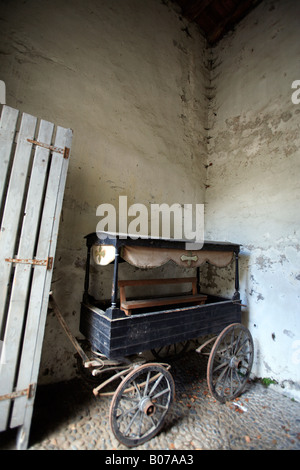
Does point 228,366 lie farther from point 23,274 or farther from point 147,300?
point 23,274

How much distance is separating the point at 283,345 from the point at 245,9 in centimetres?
617

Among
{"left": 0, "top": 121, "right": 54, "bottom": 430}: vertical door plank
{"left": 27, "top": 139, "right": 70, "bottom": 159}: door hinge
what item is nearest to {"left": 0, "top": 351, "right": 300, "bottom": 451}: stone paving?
{"left": 0, "top": 121, "right": 54, "bottom": 430}: vertical door plank

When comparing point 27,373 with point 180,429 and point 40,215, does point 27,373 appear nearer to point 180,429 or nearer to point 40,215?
point 40,215

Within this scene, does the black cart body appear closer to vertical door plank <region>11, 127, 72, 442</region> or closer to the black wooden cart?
the black wooden cart

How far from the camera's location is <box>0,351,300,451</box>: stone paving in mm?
1861

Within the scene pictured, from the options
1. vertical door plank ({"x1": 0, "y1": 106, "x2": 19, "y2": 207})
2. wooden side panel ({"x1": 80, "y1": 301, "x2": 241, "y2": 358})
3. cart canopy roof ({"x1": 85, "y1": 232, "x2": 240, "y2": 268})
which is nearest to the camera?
vertical door plank ({"x1": 0, "y1": 106, "x2": 19, "y2": 207})

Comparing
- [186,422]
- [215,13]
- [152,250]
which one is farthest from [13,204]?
[215,13]

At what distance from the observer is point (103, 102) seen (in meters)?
3.19

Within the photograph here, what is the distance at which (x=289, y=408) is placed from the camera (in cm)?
251

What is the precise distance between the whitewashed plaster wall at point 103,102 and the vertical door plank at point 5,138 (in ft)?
2.94

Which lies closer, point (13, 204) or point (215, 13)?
point (13, 204)

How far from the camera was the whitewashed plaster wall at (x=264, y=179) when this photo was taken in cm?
292

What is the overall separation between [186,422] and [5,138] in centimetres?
325

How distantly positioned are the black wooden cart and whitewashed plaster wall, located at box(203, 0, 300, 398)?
0.50 metres
